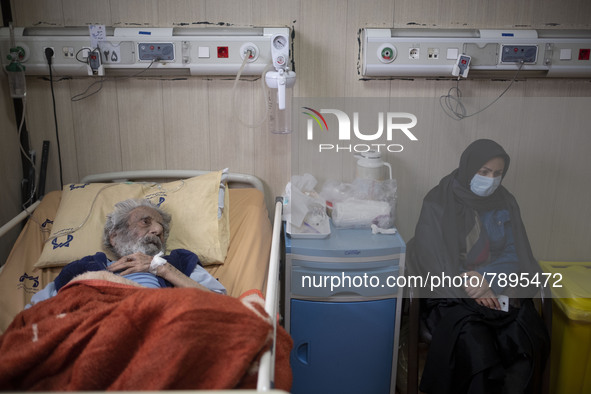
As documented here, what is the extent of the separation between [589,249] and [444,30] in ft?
4.35

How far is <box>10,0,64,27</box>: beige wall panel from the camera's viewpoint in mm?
2180

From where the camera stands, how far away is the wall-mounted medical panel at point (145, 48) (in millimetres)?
2146

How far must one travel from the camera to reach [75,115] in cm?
231

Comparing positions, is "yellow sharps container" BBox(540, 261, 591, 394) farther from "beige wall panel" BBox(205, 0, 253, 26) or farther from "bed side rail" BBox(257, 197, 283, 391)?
"beige wall panel" BBox(205, 0, 253, 26)

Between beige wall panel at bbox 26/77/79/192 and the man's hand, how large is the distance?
33.6 inches

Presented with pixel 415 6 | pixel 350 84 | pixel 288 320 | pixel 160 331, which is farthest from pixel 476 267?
pixel 160 331

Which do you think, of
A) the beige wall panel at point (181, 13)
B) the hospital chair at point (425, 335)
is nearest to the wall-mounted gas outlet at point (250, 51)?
the beige wall panel at point (181, 13)

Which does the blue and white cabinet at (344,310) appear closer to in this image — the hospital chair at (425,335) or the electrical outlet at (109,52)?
the hospital chair at (425,335)

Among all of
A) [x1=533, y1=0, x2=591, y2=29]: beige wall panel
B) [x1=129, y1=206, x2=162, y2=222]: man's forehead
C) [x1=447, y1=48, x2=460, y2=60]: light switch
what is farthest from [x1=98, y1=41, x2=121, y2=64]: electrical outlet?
[x1=533, y1=0, x2=591, y2=29]: beige wall panel

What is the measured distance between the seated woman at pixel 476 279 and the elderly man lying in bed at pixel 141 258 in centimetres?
85

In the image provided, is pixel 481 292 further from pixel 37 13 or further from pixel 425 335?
pixel 37 13

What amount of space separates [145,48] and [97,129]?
458 mm

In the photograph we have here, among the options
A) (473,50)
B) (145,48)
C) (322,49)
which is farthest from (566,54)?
(145,48)

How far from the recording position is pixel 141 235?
1.81m
